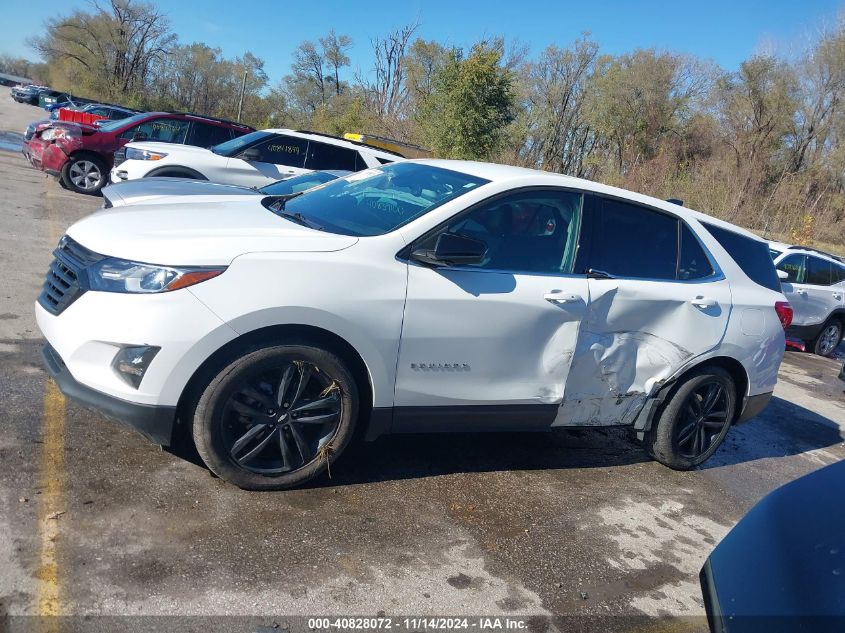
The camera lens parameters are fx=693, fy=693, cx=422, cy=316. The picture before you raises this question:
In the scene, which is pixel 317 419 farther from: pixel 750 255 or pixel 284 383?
pixel 750 255

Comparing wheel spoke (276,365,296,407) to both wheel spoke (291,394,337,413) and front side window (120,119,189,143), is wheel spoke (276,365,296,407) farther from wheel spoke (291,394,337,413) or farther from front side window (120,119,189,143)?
front side window (120,119,189,143)

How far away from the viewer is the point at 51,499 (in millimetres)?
3180

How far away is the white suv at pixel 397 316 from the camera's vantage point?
10.7 ft

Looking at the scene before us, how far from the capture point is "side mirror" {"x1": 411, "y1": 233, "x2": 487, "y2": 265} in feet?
11.9

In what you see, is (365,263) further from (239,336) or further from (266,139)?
(266,139)

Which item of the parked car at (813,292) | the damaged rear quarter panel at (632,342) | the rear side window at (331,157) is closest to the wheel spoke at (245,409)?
the damaged rear quarter panel at (632,342)

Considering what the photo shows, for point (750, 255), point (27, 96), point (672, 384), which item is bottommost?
point (672, 384)

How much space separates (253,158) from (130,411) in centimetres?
818

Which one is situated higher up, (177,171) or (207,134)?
(207,134)

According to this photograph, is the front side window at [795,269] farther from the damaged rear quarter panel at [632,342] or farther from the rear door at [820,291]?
the damaged rear quarter panel at [632,342]

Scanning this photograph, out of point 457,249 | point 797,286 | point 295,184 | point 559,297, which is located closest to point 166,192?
point 295,184

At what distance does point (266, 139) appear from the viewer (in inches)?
431

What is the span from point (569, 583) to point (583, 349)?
1425 millimetres

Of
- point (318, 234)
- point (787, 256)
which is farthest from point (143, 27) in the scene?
point (318, 234)
